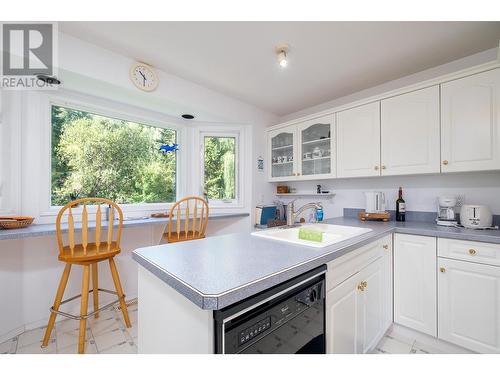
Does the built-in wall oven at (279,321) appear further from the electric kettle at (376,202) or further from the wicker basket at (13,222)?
the wicker basket at (13,222)

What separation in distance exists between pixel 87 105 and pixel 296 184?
251 cm

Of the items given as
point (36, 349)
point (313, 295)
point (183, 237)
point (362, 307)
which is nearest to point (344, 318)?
point (362, 307)

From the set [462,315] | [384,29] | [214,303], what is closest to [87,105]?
[214,303]

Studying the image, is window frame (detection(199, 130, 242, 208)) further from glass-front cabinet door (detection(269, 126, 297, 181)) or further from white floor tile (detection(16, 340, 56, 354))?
white floor tile (detection(16, 340, 56, 354))

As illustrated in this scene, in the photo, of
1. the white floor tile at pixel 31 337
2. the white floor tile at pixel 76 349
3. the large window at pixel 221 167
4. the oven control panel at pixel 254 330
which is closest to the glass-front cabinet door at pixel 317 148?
the large window at pixel 221 167

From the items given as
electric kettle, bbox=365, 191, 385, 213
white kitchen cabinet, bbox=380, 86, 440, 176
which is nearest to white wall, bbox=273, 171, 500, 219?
electric kettle, bbox=365, 191, 385, 213

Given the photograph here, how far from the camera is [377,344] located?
158 centimetres

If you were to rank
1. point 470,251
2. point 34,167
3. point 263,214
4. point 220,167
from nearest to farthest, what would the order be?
point 470,251, point 34,167, point 263,214, point 220,167

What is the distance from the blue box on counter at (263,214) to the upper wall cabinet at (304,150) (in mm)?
418

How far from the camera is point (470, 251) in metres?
1.41

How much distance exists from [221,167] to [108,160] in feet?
4.22

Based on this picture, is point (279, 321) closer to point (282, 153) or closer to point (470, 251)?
point (470, 251)

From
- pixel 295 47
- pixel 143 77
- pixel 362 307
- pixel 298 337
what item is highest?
pixel 295 47

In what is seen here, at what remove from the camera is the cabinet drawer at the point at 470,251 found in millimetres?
1344
